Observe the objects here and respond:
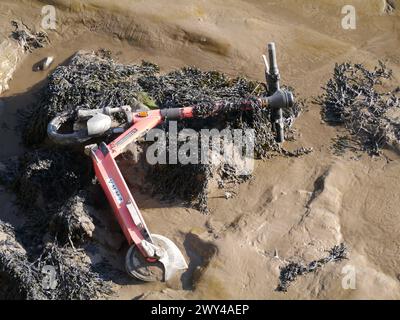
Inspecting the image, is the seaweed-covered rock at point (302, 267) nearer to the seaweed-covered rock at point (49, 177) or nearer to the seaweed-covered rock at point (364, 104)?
the seaweed-covered rock at point (364, 104)

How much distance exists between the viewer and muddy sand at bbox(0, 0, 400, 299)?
6.69 metres

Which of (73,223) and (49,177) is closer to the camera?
(73,223)

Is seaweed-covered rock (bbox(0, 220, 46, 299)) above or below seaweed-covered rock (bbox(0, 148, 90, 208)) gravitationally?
below

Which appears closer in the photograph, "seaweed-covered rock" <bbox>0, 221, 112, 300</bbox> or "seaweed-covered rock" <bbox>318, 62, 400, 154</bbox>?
"seaweed-covered rock" <bbox>0, 221, 112, 300</bbox>

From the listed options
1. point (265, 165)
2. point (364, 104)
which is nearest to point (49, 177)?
point (265, 165)

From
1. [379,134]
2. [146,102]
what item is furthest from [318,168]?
[146,102]

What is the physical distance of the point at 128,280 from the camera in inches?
265

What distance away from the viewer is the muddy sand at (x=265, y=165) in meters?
6.69

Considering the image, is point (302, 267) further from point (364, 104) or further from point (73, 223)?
point (364, 104)

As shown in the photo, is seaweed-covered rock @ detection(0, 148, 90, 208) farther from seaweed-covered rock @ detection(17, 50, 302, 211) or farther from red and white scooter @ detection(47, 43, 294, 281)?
seaweed-covered rock @ detection(17, 50, 302, 211)

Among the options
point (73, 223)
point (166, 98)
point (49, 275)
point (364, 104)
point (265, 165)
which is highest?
point (166, 98)

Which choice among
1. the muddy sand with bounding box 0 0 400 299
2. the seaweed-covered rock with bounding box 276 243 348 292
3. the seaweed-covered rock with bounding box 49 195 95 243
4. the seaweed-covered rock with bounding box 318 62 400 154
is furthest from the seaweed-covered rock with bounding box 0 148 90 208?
the seaweed-covered rock with bounding box 318 62 400 154

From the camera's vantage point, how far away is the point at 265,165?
768 centimetres

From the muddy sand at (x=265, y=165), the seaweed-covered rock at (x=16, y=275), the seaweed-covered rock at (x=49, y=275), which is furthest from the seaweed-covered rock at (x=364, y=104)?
the seaweed-covered rock at (x=16, y=275)
